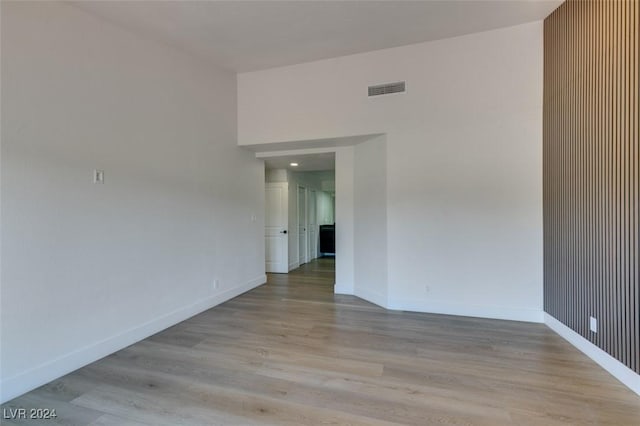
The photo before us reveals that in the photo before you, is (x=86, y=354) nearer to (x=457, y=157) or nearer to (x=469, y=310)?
(x=469, y=310)

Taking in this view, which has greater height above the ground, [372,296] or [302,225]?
[302,225]

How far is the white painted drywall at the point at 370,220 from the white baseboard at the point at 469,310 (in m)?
0.26

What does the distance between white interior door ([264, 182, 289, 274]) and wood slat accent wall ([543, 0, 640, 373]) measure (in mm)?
4811

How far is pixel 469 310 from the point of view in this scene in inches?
151

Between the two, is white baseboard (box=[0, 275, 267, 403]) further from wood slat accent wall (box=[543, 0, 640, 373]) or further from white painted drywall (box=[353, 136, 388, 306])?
wood slat accent wall (box=[543, 0, 640, 373])

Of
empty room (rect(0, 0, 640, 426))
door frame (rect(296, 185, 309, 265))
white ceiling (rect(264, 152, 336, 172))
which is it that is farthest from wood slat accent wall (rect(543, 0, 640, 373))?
door frame (rect(296, 185, 309, 265))

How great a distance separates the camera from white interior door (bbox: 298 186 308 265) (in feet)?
25.7

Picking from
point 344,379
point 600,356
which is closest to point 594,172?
point 600,356

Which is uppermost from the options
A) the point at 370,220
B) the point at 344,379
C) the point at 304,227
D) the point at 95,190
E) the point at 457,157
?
the point at 457,157

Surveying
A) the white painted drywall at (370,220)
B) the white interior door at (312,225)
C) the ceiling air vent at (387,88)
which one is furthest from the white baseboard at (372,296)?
the white interior door at (312,225)

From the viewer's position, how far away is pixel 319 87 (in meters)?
4.35

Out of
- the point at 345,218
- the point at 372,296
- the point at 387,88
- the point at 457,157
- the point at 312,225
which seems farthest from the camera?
the point at 312,225

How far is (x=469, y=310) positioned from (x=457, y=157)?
1961 millimetres

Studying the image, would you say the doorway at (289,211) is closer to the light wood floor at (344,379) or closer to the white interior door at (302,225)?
the white interior door at (302,225)
